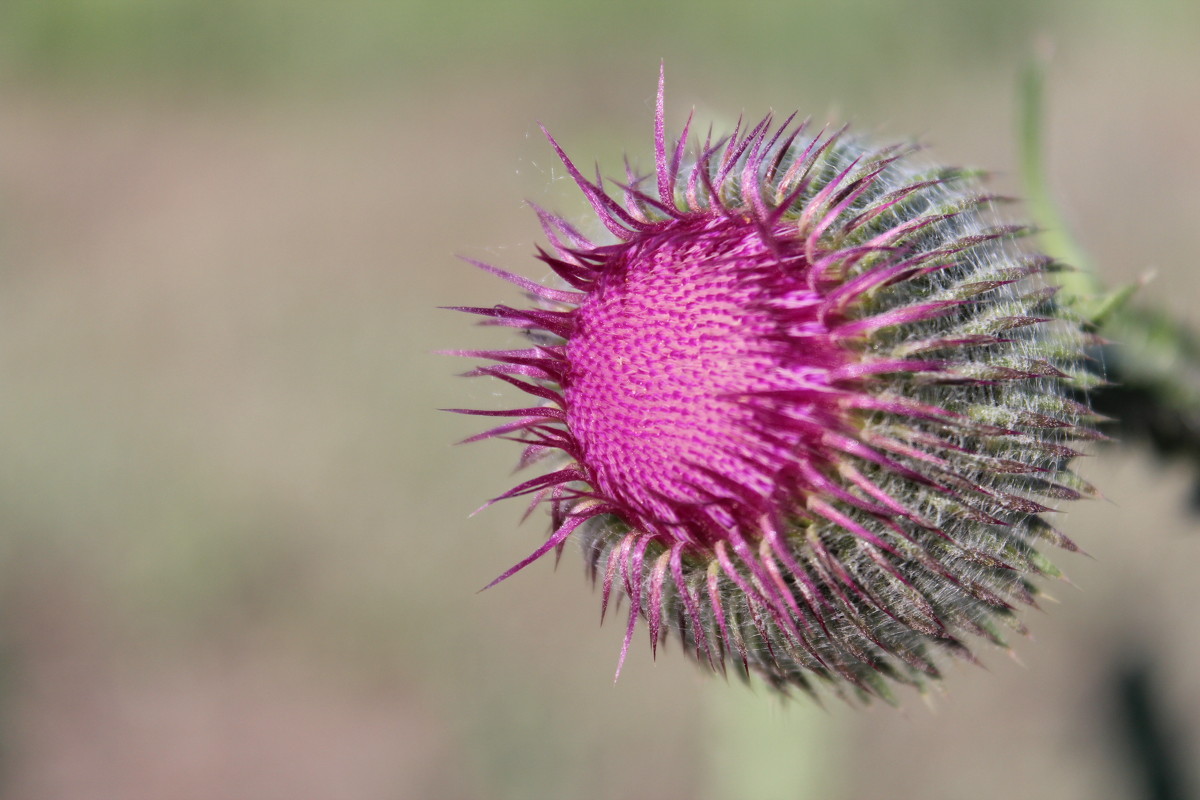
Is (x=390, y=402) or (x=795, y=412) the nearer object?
(x=795, y=412)

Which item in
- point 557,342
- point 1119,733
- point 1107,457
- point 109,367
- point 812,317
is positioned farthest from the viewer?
point 109,367

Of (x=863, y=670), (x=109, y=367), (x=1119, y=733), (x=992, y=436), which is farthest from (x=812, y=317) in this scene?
(x=109, y=367)

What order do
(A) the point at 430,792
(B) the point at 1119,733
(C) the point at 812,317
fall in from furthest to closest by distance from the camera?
(A) the point at 430,792 → (B) the point at 1119,733 → (C) the point at 812,317

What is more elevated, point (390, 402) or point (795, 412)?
point (390, 402)

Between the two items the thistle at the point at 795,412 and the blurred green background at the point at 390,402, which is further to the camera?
the blurred green background at the point at 390,402

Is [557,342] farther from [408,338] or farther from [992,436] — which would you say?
[408,338]
